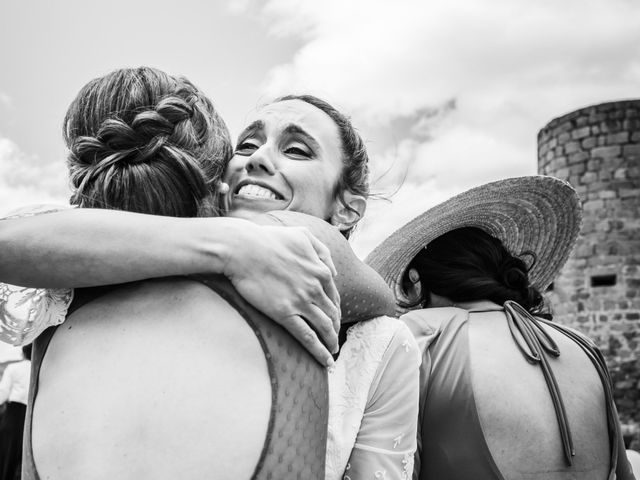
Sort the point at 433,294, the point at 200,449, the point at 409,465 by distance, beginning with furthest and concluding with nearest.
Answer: the point at 433,294, the point at 409,465, the point at 200,449

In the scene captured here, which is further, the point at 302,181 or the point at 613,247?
the point at 613,247

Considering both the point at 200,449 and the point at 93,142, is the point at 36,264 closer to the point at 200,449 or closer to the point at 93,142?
the point at 93,142

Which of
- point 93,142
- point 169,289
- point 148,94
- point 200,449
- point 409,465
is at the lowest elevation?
point 409,465

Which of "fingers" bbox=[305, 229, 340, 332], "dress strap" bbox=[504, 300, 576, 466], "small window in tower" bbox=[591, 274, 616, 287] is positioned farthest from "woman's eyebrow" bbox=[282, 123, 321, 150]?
"small window in tower" bbox=[591, 274, 616, 287]

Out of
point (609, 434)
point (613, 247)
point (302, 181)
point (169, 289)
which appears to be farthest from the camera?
point (613, 247)

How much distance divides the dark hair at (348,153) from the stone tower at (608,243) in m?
9.28

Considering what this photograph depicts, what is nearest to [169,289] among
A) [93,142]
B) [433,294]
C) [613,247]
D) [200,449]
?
[200,449]

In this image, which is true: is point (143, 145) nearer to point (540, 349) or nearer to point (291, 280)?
point (291, 280)

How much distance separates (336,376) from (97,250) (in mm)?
600

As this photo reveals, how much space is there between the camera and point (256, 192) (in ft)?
5.55

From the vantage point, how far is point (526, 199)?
2777 millimetres

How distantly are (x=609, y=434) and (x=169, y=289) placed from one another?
6.35ft

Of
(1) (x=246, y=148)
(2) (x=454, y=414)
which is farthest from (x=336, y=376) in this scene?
(2) (x=454, y=414)

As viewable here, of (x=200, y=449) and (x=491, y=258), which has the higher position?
(x=491, y=258)
